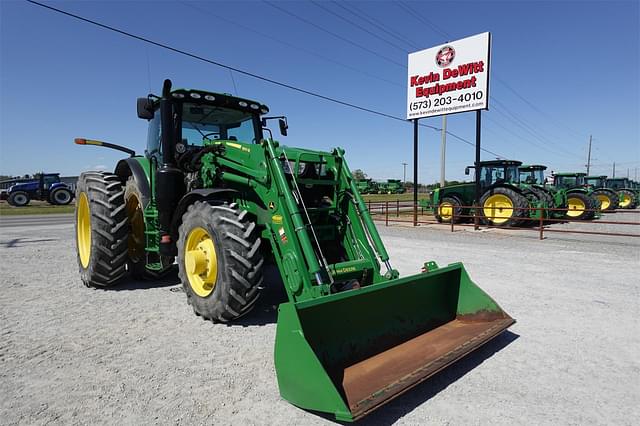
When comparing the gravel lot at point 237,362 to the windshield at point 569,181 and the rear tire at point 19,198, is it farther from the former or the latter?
the rear tire at point 19,198

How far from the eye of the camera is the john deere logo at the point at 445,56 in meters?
13.8

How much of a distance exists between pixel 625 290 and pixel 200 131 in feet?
22.0

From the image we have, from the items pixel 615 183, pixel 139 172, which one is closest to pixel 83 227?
pixel 139 172

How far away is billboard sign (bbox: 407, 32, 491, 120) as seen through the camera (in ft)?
43.0

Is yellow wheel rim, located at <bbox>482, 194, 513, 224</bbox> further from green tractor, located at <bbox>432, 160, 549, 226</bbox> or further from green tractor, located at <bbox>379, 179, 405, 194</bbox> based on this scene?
green tractor, located at <bbox>379, 179, 405, 194</bbox>

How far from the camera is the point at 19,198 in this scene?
28.8 meters

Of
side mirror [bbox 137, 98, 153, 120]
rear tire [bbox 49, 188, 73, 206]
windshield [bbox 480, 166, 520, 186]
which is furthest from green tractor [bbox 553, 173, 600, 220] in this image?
rear tire [bbox 49, 188, 73, 206]

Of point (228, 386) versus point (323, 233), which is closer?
point (228, 386)

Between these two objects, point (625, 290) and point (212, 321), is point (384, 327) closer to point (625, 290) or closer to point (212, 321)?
point (212, 321)

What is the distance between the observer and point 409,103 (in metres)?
15.2

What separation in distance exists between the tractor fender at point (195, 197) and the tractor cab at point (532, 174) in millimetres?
16393

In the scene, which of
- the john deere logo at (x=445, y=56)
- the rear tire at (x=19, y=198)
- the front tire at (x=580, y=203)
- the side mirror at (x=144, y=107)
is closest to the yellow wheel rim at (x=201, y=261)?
the side mirror at (x=144, y=107)

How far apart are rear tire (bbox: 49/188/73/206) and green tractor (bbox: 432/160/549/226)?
2736 cm

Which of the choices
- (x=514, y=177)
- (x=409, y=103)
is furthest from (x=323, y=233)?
(x=514, y=177)
